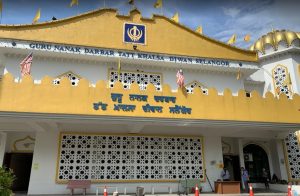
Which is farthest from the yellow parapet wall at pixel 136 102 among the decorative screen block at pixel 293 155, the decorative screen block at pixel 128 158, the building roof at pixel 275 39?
the building roof at pixel 275 39

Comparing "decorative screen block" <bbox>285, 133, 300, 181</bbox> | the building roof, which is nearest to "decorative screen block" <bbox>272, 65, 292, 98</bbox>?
the building roof

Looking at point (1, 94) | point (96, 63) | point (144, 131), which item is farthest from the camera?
point (96, 63)

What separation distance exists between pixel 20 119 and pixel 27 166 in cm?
616

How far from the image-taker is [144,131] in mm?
14844

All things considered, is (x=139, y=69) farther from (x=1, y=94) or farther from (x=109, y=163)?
(x=1, y=94)

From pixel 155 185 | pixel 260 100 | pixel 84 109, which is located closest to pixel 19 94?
pixel 84 109

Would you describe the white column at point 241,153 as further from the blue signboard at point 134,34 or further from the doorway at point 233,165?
the blue signboard at point 134,34

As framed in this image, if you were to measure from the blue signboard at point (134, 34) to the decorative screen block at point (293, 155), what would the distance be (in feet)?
33.5

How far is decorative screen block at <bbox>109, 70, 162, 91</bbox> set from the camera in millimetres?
15844

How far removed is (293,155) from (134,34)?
11440 mm

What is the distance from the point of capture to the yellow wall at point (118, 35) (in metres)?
15.4

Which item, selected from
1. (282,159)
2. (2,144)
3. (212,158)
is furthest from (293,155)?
(2,144)

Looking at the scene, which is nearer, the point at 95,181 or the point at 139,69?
the point at 95,181

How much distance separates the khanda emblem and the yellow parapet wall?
4.60 m
